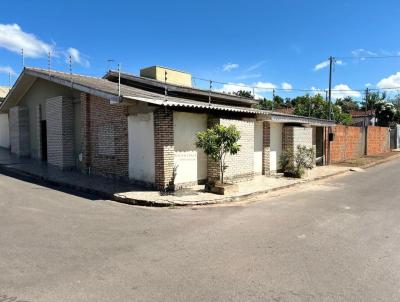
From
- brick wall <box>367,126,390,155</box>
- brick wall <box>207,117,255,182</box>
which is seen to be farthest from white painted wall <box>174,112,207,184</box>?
brick wall <box>367,126,390,155</box>

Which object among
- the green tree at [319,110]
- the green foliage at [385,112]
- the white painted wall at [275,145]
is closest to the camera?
the white painted wall at [275,145]

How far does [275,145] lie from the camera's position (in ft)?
52.3

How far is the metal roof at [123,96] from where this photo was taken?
34.6ft

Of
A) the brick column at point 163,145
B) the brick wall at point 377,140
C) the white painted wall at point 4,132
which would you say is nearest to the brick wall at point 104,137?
the brick column at point 163,145

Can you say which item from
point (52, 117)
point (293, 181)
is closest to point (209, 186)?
point (293, 181)

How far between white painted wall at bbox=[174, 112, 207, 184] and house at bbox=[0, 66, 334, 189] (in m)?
0.03

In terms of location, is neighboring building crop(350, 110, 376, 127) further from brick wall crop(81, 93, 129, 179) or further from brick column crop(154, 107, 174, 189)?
brick column crop(154, 107, 174, 189)

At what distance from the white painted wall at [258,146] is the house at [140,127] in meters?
0.04

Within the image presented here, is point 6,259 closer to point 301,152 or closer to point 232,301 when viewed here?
point 232,301

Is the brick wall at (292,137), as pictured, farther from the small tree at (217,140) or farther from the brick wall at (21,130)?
the brick wall at (21,130)

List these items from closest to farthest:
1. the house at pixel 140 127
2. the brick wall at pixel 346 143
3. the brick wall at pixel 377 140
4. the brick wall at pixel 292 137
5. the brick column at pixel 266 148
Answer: the house at pixel 140 127, the brick column at pixel 266 148, the brick wall at pixel 292 137, the brick wall at pixel 346 143, the brick wall at pixel 377 140

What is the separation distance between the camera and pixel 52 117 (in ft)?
52.0

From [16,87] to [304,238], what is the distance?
17.7m

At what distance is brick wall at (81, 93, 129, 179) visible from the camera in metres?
12.0
